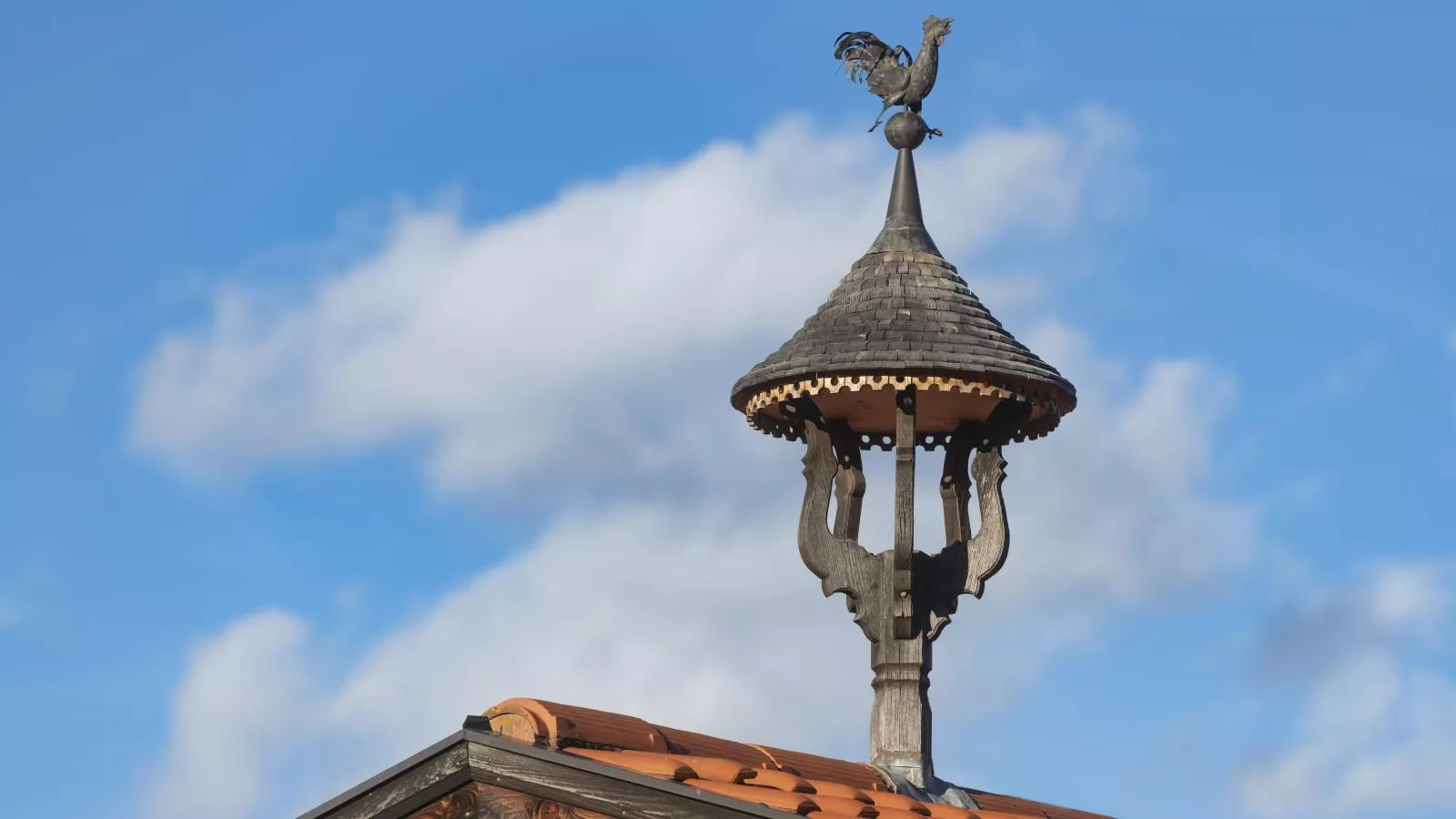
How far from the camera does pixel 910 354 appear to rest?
11852 millimetres

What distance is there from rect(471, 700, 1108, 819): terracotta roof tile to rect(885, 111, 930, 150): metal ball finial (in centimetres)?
413

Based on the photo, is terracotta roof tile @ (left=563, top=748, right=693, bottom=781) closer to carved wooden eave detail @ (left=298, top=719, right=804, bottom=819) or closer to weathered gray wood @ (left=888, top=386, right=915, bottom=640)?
carved wooden eave detail @ (left=298, top=719, right=804, bottom=819)

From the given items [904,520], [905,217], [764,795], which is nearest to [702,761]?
[764,795]

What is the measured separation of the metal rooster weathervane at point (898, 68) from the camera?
13188mm

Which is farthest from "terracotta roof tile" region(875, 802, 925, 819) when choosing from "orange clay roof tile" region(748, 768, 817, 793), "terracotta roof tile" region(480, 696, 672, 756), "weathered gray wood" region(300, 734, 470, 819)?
"weathered gray wood" region(300, 734, 470, 819)

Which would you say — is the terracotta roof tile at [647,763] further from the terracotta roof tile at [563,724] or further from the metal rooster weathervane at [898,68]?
the metal rooster weathervane at [898,68]

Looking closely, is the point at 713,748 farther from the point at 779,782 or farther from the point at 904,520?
the point at 904,520

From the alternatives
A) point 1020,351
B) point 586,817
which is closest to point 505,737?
point 586,817

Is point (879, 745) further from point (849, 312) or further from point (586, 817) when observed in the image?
point (586, 817)

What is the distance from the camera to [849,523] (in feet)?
41.2

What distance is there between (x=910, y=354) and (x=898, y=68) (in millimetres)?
2171

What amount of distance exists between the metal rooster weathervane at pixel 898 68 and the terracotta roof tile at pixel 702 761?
4.25 m

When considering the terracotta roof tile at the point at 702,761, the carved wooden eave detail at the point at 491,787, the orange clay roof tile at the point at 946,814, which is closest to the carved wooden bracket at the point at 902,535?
the terracotta roof tile at the point at 702,761

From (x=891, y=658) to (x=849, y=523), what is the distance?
83 centimetres
